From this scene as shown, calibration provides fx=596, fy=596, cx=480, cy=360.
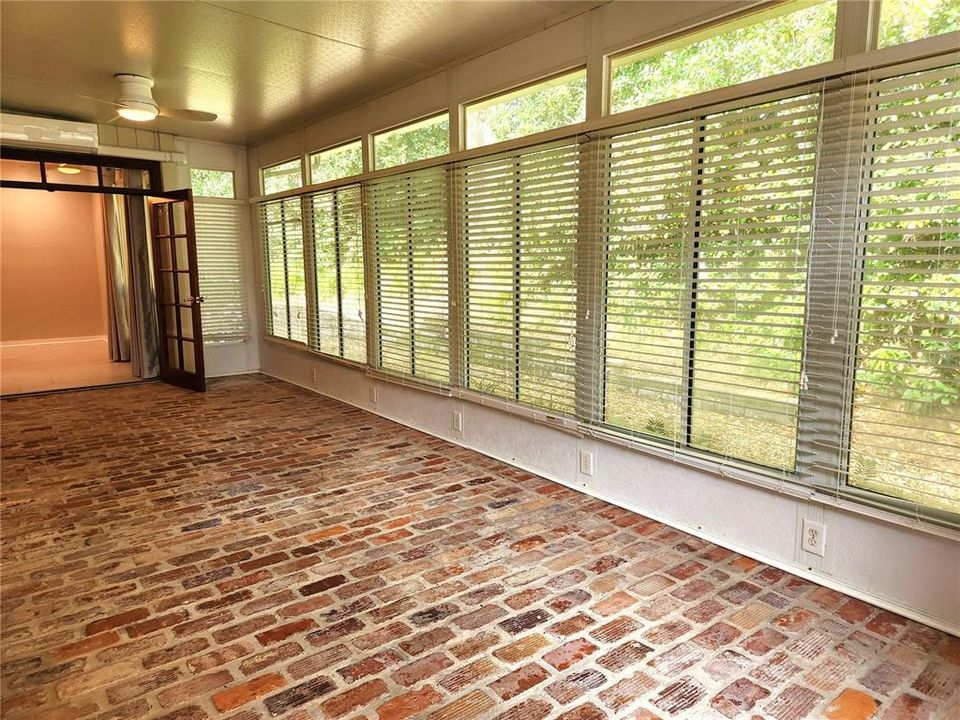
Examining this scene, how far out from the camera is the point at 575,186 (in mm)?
3422

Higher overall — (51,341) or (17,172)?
(17,172)

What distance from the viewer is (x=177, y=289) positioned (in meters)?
6.91

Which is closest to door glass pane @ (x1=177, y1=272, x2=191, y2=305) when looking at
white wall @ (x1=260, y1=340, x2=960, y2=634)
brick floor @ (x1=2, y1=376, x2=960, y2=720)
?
brick floor @ (x1=2, y1=376, x2=960, y2=720)

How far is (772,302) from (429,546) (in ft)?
6.42

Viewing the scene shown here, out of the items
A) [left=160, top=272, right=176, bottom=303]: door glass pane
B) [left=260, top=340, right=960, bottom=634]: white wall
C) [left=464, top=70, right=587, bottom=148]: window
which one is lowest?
[left=260, top=340, right=960, bottom=634]: white wall

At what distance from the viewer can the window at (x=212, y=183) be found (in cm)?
718

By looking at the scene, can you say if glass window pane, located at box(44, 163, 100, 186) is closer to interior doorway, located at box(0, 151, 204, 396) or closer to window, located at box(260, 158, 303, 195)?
interior doorway, located at box(0, 151, 204, 396)

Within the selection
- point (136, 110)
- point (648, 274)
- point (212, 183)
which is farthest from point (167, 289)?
point (648, 274)

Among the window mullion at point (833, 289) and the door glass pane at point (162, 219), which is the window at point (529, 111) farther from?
the door glass pane at point (162, 219)

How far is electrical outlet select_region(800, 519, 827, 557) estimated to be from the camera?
8.35ft

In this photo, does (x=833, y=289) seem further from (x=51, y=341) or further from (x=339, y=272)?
(x=51, y=341)

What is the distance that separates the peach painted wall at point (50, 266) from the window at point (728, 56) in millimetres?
8852

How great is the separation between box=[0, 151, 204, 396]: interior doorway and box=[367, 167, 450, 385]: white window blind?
2.58 metres

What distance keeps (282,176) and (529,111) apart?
3964 mm
